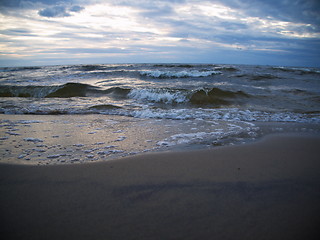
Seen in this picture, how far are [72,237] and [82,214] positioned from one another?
22 centimetres

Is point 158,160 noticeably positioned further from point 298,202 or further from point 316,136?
point 316,136

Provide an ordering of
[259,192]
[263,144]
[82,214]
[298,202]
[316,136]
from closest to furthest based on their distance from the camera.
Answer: [82,214] → [298,202] → [259,192] → [263,144] → [316,136]

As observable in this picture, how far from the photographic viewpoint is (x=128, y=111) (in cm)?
603

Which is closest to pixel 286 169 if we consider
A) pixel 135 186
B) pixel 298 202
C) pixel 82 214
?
pixel 298 202

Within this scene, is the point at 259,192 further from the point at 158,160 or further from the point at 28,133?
the point at 28,133

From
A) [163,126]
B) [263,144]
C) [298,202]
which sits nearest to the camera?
[298,202]

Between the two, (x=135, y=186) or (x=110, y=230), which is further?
(x=135, y=186)

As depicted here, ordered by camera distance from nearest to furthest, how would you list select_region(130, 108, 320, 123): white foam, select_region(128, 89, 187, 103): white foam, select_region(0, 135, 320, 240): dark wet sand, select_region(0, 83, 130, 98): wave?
select_region(0, 135, 320, 240): dark wet sand → select_region(130, 108, 320, 123): white foam → select_region(128, 89, 187, 103): white foam → select_region(0, 83, 130, 98): wave

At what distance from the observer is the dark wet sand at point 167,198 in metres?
1.49

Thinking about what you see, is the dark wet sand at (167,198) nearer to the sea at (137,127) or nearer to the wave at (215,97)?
the sea at (137,127)

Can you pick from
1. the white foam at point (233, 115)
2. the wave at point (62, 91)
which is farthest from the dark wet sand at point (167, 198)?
the wave at point (62, 91)

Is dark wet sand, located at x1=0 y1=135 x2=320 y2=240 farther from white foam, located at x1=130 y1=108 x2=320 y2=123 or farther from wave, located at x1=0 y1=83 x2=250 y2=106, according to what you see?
wave, located at x1=0 y1=83 x2=250 y2=106

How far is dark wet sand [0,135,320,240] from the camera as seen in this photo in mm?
1491

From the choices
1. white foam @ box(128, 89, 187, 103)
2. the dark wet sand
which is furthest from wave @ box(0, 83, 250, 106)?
the dark wet sand
